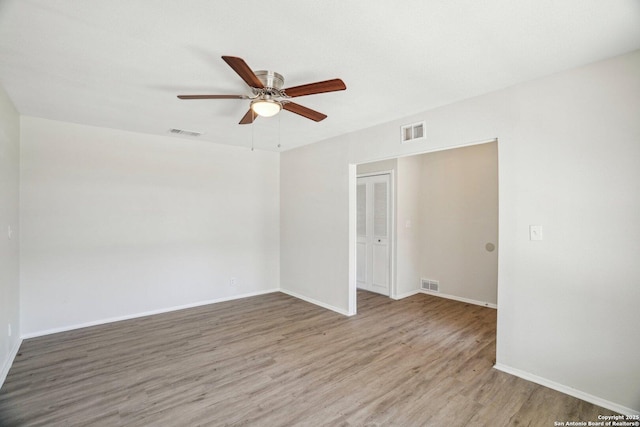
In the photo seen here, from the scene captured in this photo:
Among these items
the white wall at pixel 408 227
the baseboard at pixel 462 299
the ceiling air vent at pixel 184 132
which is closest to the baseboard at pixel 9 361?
the ceiling air vent at pixel 184 132

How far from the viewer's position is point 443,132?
10.1 feet

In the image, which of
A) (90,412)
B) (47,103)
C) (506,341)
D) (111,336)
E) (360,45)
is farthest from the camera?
(111,336)

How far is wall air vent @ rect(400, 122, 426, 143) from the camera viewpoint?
3.26 metres

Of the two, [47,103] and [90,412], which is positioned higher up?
[47,103]

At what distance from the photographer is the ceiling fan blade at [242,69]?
1.62 meters

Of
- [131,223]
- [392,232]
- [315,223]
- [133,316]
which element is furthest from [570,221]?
[133,316]

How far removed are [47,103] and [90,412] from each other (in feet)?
→ 9.88

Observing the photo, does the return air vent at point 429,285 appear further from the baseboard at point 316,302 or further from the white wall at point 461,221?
the baseboard at point 316,302

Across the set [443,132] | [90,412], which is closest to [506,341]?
[443,132]

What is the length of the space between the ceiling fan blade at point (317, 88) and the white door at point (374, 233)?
3.27 metres

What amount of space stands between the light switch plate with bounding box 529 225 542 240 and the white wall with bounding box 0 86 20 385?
184 inches

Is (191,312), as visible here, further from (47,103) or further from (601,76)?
(601,76)

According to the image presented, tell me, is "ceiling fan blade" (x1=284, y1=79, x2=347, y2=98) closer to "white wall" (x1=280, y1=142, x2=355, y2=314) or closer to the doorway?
"white wall" (x1=280, y1=142, x2=355, y2=314)

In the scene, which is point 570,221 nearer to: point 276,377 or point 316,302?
point 276,377
